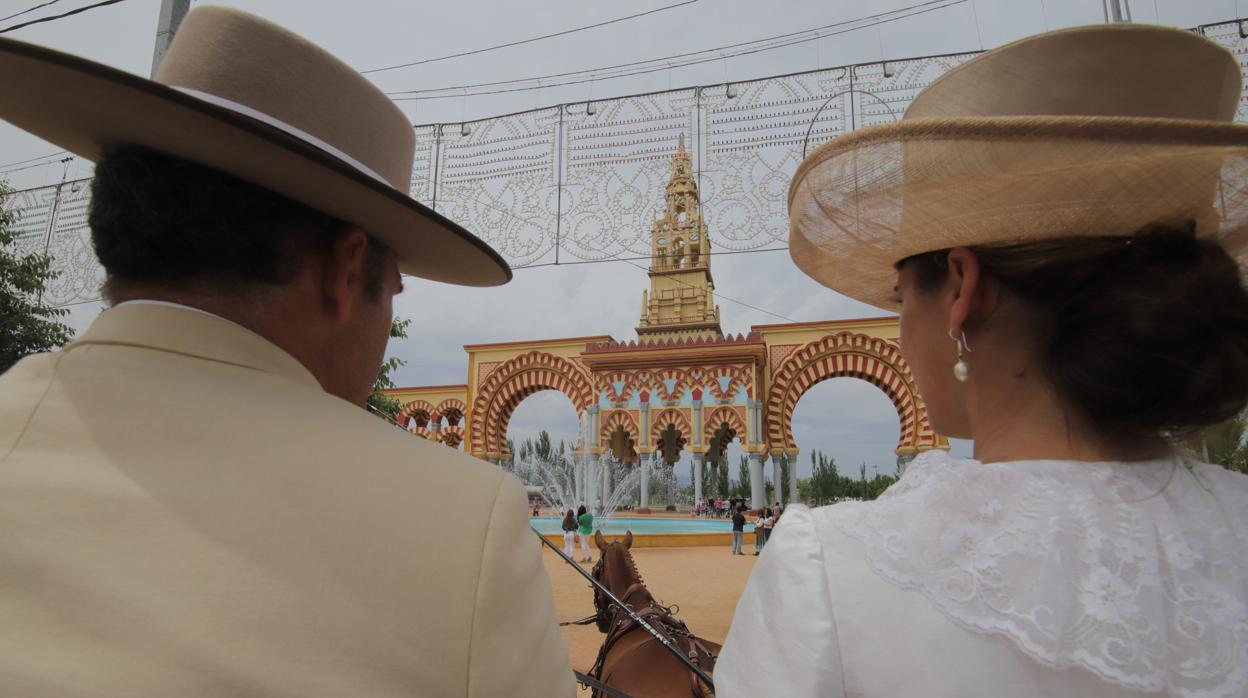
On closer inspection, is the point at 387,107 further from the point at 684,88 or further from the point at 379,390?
the point at 379,390

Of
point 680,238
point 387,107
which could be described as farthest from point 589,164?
point 680,238

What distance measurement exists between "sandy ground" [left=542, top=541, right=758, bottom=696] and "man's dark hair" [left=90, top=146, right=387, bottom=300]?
14.7 ft

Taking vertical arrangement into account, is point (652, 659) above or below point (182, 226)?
below

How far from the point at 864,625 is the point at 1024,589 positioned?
0.18 meters

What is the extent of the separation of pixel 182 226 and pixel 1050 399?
1.14m

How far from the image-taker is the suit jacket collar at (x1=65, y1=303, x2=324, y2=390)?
30.5 inches

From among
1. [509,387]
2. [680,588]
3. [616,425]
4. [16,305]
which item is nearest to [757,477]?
[616,425]

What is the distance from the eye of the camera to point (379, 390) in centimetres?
1087

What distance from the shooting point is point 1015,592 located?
28.0 inches

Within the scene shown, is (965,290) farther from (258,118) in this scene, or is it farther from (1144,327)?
(258,118)

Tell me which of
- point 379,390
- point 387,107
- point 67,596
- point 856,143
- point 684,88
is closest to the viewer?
point 67,596

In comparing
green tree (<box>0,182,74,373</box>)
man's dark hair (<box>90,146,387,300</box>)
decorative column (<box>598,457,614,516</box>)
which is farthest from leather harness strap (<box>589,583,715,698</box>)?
decorative column (<box>598,457,614,516</box>)

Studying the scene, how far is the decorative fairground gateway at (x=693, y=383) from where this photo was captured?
1708cm

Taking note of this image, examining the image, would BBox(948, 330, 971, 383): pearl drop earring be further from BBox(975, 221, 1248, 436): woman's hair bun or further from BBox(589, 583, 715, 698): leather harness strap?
BBox(589, 583, 715, 698): leather harness strap
